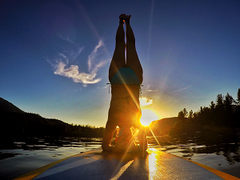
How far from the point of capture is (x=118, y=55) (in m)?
7.95

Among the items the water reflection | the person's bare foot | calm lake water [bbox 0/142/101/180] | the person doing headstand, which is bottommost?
calm lake water [bbox 0/142/101/180]

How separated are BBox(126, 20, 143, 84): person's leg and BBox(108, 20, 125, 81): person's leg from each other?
1.13 feet

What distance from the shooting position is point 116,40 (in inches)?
331

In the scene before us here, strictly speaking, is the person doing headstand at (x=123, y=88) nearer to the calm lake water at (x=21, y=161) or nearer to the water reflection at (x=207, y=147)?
the calm lake water at (x=21, y=161)

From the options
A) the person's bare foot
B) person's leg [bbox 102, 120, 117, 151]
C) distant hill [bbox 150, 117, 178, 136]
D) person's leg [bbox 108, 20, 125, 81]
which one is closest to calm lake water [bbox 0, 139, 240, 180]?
person's leg [bbox 102, 120, 117, 151]

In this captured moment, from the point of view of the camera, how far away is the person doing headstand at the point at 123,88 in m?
6.92

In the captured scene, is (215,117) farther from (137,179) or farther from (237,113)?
(137,179)

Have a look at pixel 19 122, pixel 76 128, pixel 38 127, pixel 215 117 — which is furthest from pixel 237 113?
pixel 19 122

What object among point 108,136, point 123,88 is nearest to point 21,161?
point 108,136

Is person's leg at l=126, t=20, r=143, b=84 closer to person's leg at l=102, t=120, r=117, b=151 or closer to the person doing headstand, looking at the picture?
the person doing headstand

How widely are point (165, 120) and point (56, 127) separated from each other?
11502 cm

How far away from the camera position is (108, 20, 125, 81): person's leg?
774 centimetres

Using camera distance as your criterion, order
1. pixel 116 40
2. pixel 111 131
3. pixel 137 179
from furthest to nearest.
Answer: pixel 116 40, pixel 111 131, pixel 137 179

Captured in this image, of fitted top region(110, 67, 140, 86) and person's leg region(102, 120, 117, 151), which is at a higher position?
fitted top region(110, 67, 140, 86)
